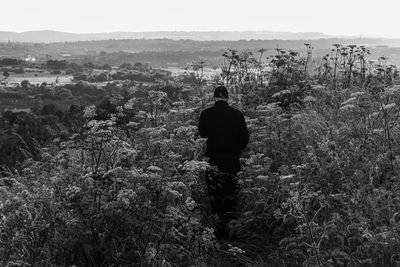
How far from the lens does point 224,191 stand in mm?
6371

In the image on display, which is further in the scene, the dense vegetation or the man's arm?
the man's arm

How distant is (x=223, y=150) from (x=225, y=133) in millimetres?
222

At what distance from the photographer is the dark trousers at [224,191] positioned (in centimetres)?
634

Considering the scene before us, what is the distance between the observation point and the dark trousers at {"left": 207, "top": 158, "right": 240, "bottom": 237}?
249 inches

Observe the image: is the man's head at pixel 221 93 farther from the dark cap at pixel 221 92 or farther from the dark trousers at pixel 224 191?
the dark trousers at pixel 224 191

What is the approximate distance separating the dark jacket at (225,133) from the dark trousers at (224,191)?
0.38 feet

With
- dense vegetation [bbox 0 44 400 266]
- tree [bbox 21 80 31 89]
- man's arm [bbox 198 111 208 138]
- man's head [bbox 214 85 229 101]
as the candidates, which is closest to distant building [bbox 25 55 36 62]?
tree [bbox 21 80 31 89]

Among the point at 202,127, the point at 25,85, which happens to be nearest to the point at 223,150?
the point at 202,127

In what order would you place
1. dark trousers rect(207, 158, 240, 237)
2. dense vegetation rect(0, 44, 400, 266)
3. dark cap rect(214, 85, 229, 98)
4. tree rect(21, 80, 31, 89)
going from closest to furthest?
dense vegetation rect(0, 44, 400, 266)
dark trousers rect(207, 158, 240, 237)
dark cap rect(214, 85, 229, 98)
tree rect(21, 80, 31, 89)

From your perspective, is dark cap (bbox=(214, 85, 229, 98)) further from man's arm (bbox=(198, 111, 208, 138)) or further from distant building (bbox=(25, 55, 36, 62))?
distant building (bbox=(25, 55, 36, 62))

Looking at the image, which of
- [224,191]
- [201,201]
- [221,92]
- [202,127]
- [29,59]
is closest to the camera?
[224,191]

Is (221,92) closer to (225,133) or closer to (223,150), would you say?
(225,133)

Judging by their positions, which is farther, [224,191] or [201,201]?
[201,201]

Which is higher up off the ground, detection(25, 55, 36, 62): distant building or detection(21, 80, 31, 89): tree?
detection(25, 55, 36, 62): distant building
